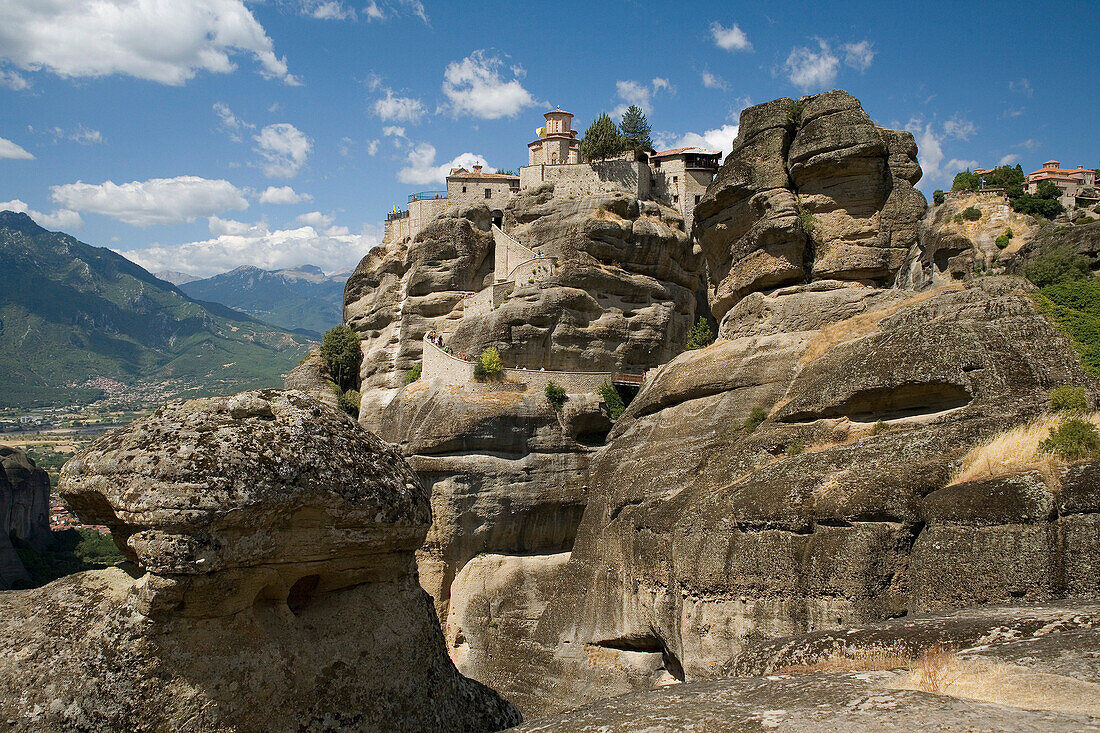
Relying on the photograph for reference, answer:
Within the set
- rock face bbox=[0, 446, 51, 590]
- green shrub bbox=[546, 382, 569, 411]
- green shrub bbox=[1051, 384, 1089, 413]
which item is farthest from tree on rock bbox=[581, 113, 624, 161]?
rock face bbox=[0, 446, 51, 590]

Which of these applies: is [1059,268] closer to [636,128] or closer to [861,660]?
[861,660]

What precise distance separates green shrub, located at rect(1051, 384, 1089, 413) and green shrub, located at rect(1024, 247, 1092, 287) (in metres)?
5.55

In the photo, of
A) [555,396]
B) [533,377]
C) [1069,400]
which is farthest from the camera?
[533,377]

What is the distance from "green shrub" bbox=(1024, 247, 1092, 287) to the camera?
837 inches

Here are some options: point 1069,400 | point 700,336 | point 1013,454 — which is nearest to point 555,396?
point 700,336

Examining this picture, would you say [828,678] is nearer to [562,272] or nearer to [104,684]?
[104,684]

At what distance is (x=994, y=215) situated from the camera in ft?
97.8

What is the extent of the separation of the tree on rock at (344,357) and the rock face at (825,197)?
28661 mm

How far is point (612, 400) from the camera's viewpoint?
38.2m

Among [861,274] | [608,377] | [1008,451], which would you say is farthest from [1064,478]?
[608,377]

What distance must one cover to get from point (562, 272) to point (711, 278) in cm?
908

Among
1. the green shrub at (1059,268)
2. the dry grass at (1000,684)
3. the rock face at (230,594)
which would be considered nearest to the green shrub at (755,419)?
the green shrub at (1059,268)

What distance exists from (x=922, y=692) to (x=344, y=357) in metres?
49.1

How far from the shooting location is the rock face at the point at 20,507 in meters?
65.2
